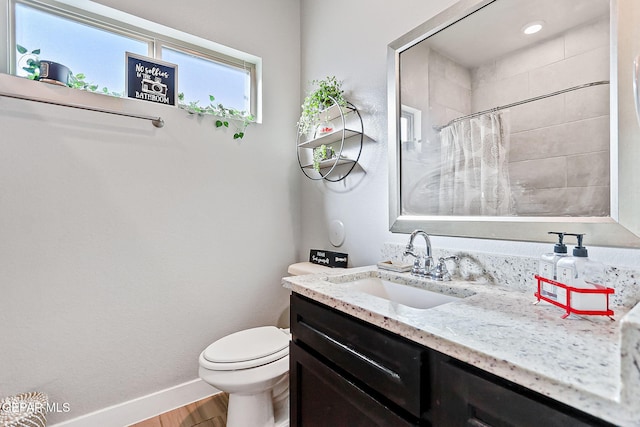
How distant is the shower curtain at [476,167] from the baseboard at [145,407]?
171 centimetres

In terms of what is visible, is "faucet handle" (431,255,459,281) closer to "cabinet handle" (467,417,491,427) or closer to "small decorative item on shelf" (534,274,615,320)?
"small decorative item on shelf" (534,274,615,320)

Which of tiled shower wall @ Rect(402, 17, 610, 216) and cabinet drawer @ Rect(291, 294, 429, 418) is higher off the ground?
tiled shower wall @ Rect(402, 17, 610, 216)

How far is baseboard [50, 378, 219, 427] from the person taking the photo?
1.47 meters

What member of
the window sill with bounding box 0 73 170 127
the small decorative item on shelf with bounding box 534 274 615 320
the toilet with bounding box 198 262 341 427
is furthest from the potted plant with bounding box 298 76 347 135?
the small decorative item on shelf with bounding box 534 274 615 320

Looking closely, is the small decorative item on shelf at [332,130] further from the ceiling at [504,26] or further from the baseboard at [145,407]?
the baseboard at [145,407]

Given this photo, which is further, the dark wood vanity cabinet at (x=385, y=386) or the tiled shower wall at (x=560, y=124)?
the tiled shower wall at (x=560, y=124)

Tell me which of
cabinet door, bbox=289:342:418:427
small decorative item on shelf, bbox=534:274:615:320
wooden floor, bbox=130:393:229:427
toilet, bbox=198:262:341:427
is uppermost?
small decorative item on shelf, bbox=534:274:615:320

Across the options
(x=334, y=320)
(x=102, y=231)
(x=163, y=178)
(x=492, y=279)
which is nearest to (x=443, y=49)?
(x=492, y=279)

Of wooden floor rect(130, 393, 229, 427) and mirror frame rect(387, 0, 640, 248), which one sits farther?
wooden floor rect(130, 393, 229, 427)

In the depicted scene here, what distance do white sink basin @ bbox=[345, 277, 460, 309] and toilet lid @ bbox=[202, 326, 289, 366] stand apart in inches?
21.3

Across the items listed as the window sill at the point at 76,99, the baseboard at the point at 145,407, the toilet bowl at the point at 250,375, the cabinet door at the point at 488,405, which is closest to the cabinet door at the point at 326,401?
the cabinet door at the point at 488,405

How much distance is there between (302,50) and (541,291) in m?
2.09

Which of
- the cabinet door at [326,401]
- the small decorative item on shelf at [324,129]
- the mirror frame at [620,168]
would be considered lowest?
the cabinet door at [326,401]

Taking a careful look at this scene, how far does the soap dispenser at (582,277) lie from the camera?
0.69m
